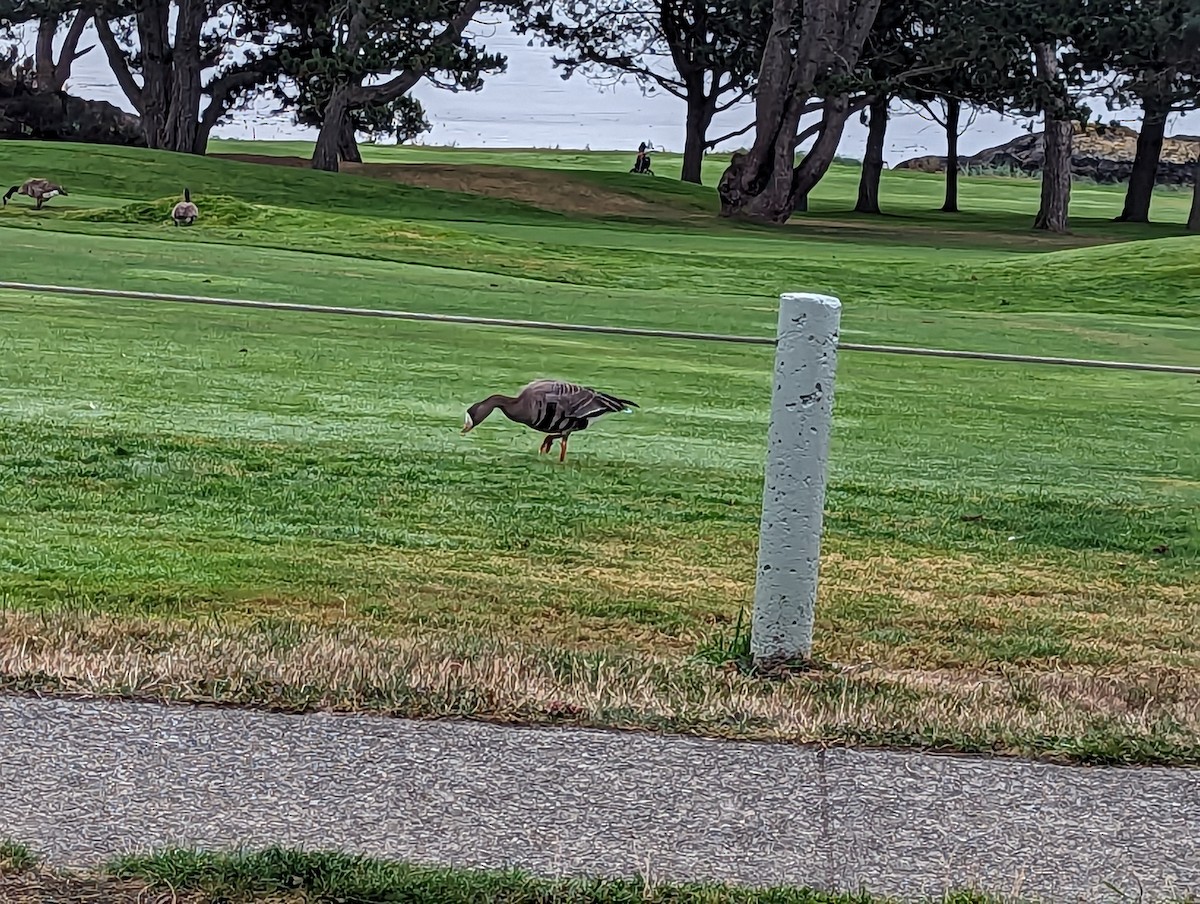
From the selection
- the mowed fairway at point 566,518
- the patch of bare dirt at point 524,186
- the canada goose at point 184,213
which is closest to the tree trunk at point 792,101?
the patch of bare dirt at point 524,186

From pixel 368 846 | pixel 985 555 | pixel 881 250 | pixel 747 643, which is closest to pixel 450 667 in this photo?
pixel 747 643

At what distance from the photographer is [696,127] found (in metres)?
60.7

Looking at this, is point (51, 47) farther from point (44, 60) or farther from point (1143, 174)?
point (1143, 174)

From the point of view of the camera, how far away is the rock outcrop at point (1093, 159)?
87.8m

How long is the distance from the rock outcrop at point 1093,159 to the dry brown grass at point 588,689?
8524 centimetres

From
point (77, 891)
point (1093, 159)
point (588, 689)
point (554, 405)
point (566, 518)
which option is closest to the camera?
point (77, 891)

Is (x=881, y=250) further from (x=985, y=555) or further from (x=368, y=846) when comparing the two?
(x=368, y=846)

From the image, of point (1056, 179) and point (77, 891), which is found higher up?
point (1056, 179)

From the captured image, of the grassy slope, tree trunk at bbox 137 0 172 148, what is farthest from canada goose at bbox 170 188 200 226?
tree trunk at bbox 137 0 172 148

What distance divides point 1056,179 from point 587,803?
46.8 m

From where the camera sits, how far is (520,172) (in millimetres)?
50656

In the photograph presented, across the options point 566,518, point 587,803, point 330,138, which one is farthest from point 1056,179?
point 587,803

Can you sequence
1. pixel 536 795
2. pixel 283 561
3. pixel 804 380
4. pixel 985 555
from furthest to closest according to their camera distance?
pixel 985 555, pixel 283 561, pixel 804 380, pixel 536 795

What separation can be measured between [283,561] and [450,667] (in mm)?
2430
